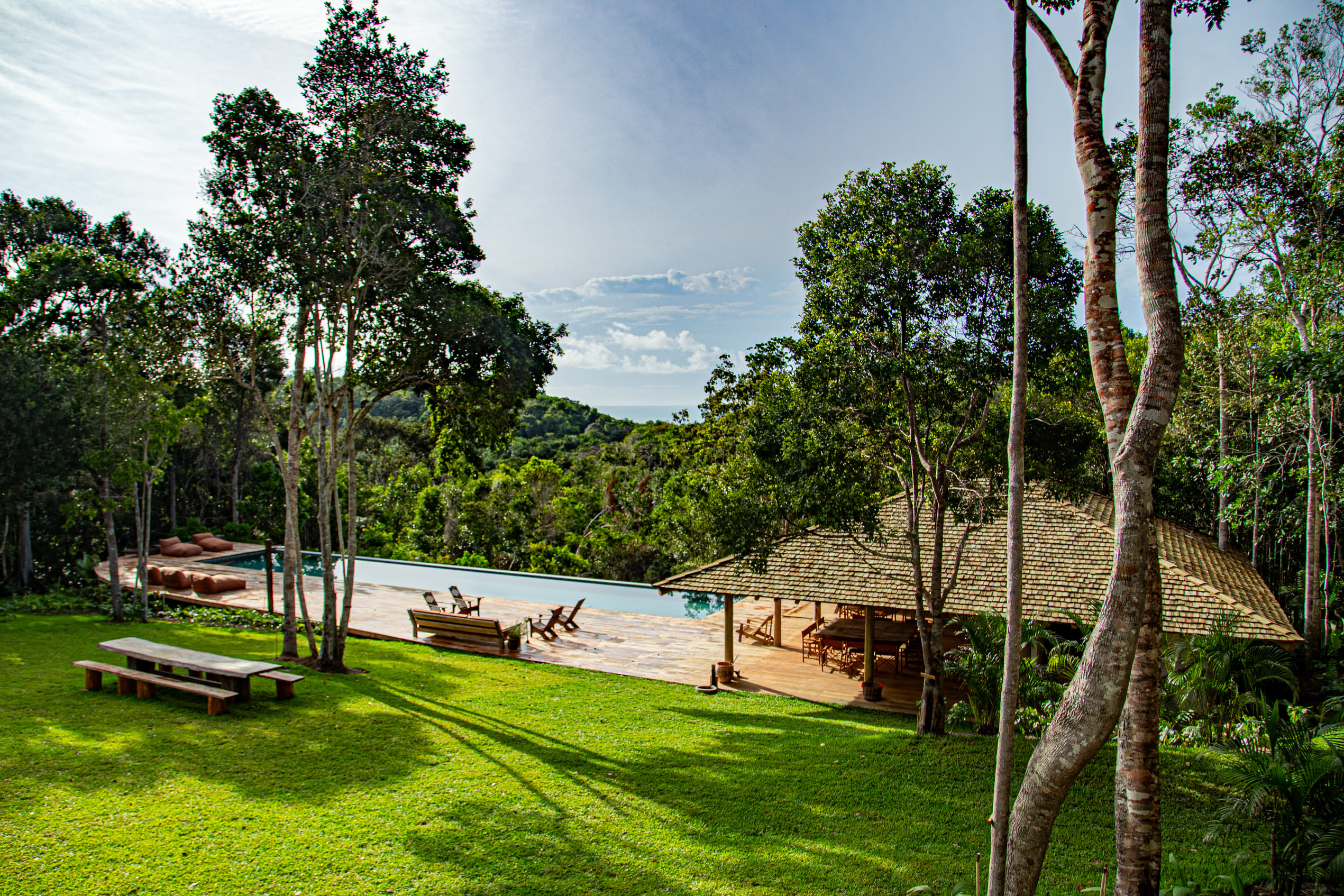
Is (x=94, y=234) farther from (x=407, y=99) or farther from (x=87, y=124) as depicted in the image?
(x=407, y=99)

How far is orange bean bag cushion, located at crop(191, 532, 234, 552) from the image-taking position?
82.5 ft

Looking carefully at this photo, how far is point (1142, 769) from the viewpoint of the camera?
3.81m

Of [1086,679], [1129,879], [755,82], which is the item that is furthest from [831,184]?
[1129,879]

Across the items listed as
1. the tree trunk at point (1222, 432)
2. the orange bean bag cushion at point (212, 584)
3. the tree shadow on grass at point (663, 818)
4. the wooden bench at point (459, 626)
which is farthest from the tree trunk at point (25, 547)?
the tree trunk at point (1222, 432)

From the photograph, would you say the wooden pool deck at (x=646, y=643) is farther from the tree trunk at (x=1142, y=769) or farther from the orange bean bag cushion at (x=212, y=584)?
the tree trunk at (x=1142, y=769)

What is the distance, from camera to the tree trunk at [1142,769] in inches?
148

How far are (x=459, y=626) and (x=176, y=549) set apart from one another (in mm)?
16501

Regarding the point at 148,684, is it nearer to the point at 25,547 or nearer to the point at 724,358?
the point at 25,547

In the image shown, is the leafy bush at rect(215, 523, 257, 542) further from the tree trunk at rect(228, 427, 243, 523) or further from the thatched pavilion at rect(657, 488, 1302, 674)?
the thatched pavilion at rect(657, 488, 1302, 674)

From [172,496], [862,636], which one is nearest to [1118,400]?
[862,636]

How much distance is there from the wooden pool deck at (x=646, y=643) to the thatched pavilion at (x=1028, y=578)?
0.81 m

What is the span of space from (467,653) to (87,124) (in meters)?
11.2

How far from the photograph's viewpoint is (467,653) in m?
13.8

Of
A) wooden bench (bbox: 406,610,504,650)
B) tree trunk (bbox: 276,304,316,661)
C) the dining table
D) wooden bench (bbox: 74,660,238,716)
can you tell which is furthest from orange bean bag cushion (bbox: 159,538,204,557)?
the dining table
